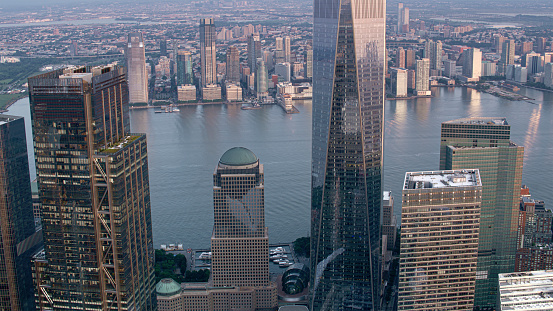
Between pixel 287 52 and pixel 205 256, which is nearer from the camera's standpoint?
pixel 205 256

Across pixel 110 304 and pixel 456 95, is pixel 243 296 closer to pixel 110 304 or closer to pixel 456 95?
pixel 110 304

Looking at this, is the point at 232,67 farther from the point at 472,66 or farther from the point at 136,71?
the point at 472,66

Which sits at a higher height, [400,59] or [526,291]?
[526,291]

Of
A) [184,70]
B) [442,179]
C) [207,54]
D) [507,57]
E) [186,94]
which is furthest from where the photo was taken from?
[507,57]

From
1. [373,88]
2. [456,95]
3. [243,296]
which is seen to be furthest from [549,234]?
[456,95]

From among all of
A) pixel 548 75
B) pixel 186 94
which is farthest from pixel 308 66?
pixel 548 75

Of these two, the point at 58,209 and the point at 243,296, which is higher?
the point at 58,209
